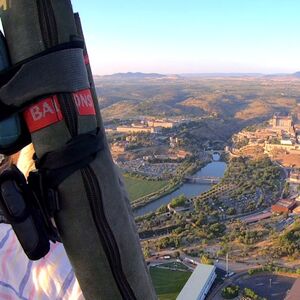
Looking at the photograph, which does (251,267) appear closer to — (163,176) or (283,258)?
(283,258)

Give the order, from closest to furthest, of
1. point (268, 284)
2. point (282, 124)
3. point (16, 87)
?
point (16, 87) → point (268, 284) → point (282, 124)

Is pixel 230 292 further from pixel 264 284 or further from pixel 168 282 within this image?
pixel 168 282

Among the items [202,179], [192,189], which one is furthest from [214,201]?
[202,179]

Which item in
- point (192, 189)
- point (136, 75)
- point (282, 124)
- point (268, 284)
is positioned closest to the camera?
point (268, 284)

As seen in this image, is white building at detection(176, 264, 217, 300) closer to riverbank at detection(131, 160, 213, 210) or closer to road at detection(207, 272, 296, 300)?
road at detection(207, 272, 296, 300)

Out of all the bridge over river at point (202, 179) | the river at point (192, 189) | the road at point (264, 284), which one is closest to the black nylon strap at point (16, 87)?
the road at point (264, 284)

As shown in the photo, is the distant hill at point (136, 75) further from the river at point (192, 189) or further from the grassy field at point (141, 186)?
the grassy field at point (141, 186)

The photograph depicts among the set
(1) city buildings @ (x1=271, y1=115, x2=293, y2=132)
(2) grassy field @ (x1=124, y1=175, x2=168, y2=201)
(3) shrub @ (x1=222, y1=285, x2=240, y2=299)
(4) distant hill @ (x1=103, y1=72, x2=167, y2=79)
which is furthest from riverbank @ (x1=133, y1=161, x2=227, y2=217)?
(4) distant hill @ (x1=103, y1=72, x2=167, y2=79)

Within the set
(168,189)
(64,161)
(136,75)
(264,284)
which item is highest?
(64,161)
